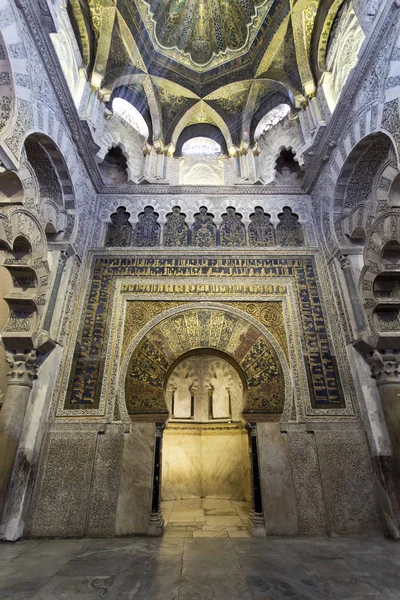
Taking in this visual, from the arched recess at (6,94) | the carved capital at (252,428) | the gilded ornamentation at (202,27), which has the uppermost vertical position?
the gilded ornamentation at (202,27)

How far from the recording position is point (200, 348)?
16.9ft

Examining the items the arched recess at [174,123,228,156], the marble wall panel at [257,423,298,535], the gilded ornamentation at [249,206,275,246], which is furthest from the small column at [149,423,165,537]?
the arched recess at [174,123,228,156]

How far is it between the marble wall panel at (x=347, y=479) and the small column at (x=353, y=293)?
160 cm

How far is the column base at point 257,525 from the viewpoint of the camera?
13.4 ft

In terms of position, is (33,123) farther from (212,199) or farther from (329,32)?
(329,32)

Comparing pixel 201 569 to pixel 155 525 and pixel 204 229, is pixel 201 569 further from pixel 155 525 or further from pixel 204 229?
pixel 204 229

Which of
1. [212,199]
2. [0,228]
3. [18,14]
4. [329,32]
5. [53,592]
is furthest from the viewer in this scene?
[212,199]

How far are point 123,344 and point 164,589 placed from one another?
328 centimetres

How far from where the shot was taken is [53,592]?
2404mm

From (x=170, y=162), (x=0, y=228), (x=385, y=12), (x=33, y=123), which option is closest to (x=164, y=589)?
(x=0, y=228)

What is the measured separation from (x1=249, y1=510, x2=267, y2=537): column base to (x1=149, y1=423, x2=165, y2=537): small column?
4.01ft

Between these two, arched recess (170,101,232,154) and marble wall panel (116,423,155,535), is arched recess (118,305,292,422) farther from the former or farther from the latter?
arched recess (170,101,232,154)

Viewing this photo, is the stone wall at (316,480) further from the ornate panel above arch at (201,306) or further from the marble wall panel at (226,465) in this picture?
the marble wall panel at (226,465)

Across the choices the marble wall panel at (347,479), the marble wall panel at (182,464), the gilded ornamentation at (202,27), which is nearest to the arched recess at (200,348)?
the marble wall panel at (347,479)
